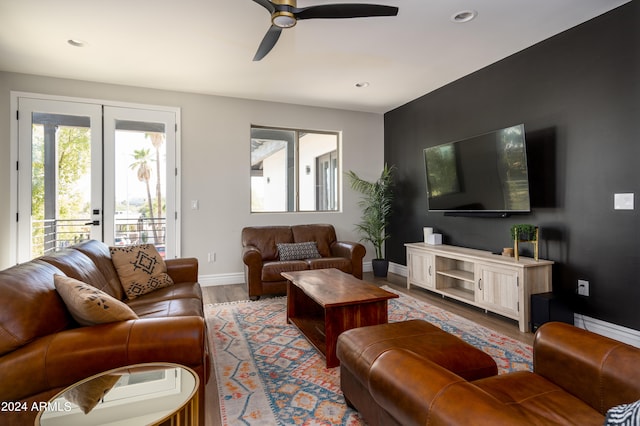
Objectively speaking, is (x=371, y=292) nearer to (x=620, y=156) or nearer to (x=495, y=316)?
(x=495, y=316)

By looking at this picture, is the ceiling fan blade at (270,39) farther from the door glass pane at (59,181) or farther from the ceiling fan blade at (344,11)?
the door glass pane at (59,181)

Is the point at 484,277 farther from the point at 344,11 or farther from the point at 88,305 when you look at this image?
the point at 88,305

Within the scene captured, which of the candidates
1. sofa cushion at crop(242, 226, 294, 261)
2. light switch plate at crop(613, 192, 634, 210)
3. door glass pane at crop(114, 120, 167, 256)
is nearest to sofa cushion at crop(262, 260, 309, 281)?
sofa cushion at crop(242, 226, 294, 261)

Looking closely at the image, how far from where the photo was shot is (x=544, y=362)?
137cm

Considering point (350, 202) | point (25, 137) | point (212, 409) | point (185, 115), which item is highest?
point (185, 115)

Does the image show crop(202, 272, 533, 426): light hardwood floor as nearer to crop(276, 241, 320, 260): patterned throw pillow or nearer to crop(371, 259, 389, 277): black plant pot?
crop(371, 259, 389, 277): black plant pot

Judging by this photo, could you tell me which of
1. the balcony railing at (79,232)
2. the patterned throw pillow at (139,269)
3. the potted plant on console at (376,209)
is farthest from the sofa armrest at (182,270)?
the potted plant on console at (376,209)

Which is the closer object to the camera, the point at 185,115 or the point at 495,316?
the point at 495,316

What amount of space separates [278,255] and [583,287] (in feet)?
11.0

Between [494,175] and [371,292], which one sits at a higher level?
[494,175]

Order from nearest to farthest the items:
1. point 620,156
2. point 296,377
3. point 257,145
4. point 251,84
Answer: point 296,377
point 620,156
point 251,84
point 257,145

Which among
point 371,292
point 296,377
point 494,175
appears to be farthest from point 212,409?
point 494,175

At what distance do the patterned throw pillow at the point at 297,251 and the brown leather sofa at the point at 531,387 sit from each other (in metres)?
3.07

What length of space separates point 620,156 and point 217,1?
11.3 ft
